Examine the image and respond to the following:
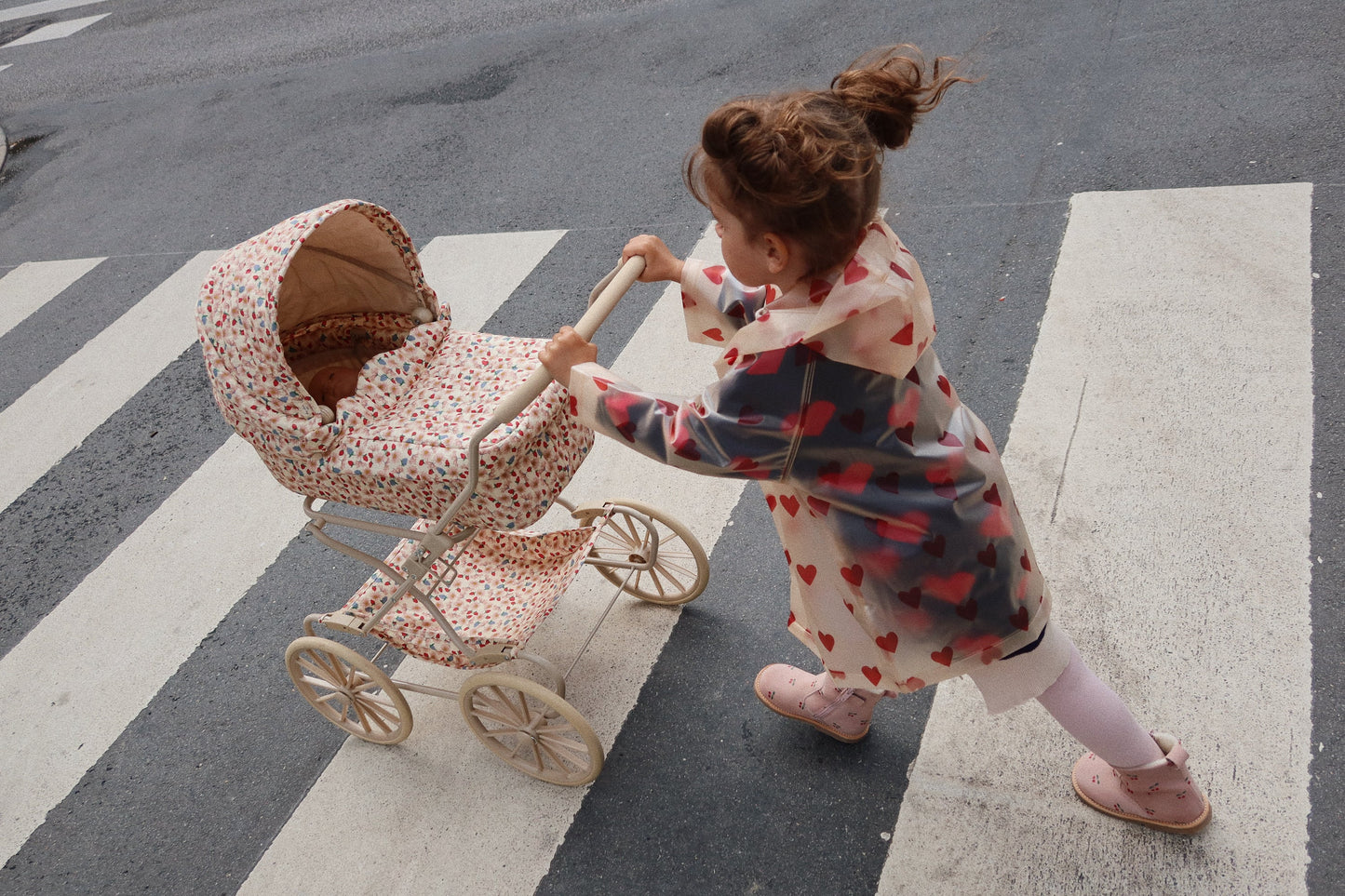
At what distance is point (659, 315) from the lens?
14.0 ft

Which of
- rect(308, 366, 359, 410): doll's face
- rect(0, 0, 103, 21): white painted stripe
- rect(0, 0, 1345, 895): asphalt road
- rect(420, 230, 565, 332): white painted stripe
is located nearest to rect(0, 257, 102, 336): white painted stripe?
rect(0, 0, 1345, 895): asphalt road

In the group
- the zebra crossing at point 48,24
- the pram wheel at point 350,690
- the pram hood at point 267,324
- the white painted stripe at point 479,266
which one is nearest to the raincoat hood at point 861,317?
the pram hood at point 267,324

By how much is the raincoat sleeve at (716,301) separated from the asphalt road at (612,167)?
113cm

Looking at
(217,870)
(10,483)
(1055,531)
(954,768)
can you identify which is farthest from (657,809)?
(10,483)

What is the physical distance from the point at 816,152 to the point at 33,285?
5835 mm

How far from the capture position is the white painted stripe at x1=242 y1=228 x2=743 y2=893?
2.58 metres

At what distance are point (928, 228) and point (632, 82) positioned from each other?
8.78 feet

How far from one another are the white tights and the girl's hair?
41.2 inches

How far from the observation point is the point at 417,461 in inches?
85.9

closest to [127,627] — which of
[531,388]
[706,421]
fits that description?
[531,388]

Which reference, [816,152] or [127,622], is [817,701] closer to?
[816,152]

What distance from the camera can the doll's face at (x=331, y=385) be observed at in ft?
8.77

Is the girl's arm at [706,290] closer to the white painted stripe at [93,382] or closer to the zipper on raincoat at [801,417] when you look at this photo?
the zipper on raincoat at [801,417]

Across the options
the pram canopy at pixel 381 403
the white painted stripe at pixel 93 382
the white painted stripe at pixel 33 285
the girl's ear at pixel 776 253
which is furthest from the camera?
the white painted stripe at pixel 33 285
